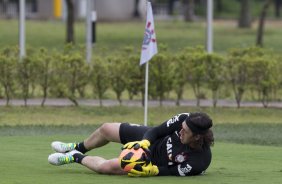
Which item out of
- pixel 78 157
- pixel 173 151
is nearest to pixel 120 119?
pixel 78 157

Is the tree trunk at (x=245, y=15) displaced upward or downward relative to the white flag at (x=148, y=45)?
Result: downward

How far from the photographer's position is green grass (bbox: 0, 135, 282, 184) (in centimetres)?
1048

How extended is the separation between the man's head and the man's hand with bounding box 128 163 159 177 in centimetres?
44

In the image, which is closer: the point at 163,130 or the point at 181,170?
the point at 181,170

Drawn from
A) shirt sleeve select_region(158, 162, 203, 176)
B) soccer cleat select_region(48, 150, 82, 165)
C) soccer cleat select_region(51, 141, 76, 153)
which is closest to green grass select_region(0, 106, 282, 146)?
soccer cleat select_region(51, 141, 76, 153)

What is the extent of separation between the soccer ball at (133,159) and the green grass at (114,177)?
0.46ft

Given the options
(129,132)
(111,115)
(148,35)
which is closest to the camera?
(129,132)

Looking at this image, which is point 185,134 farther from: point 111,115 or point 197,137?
point 111,115

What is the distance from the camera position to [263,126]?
1950cm

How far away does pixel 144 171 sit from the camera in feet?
35.2

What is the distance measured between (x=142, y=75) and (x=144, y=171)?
1184cm

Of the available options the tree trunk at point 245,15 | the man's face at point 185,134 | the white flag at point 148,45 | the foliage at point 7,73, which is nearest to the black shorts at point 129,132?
the man's face at point 185,134

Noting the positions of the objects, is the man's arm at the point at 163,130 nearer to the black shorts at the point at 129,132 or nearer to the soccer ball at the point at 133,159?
the soccer ball at the point at 133,159

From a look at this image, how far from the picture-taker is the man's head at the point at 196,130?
10602mm
